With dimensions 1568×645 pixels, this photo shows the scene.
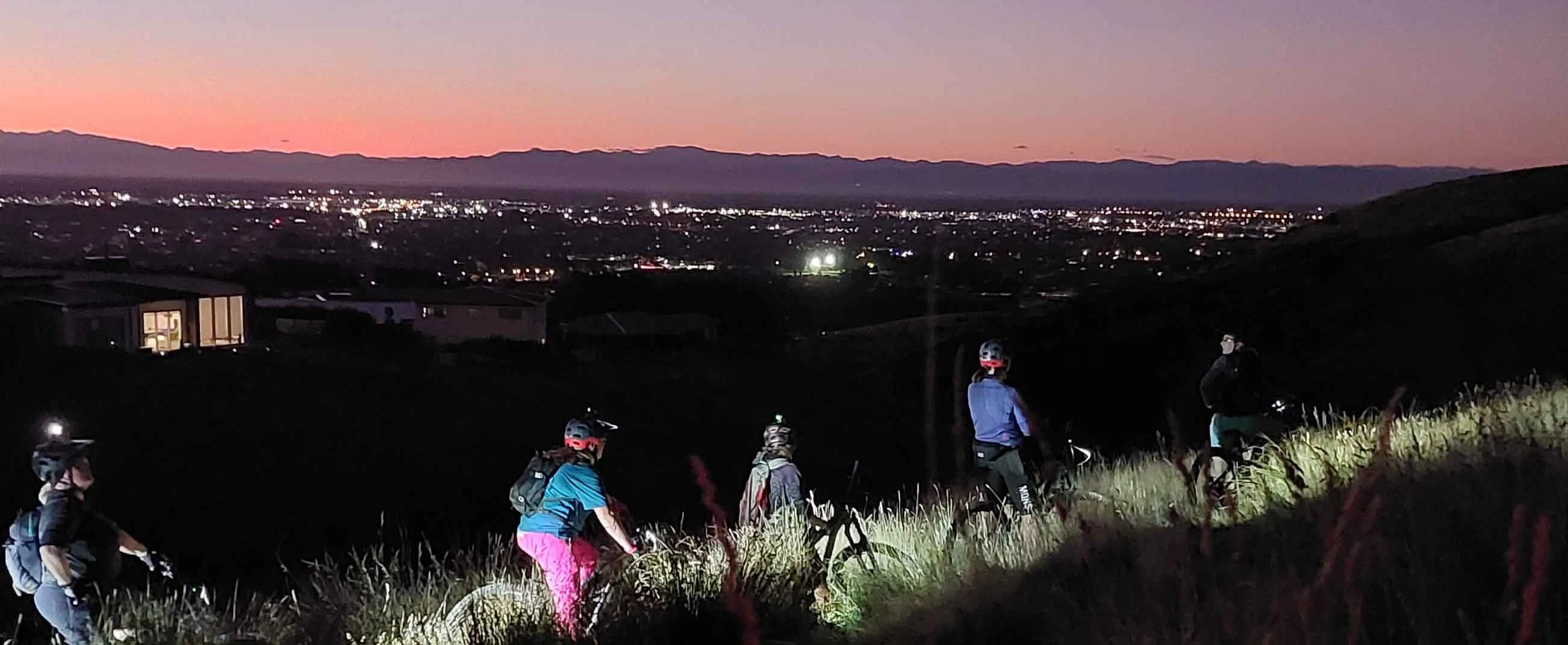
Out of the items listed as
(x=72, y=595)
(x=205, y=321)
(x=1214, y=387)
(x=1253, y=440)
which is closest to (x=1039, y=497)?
(x=1253, y=440)

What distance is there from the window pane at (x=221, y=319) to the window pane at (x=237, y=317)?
149 mm

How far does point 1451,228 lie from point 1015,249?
28.6 meters

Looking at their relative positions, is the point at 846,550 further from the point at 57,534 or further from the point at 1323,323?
the point at 1323,323

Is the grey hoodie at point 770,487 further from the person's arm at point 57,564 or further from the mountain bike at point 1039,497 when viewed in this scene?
the person's arm at point 57,564

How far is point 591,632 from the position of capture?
506 centimetres

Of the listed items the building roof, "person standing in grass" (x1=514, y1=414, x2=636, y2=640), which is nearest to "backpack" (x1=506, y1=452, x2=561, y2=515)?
"person standing in grass" (x1=514, y1=414, x2=636, y2=640)

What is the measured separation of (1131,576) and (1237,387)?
510cm

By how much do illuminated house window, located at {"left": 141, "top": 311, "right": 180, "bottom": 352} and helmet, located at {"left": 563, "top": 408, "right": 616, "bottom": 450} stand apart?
4911cm

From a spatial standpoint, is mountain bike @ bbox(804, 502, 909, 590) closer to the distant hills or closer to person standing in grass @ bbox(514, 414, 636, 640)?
person standing in grass @ bbox(514, 414, 636, 640)

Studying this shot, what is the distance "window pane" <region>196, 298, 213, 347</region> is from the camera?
53250 millimetres

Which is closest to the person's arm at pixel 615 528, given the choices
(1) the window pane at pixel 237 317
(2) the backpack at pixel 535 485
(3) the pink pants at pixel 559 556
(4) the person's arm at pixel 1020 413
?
(3) the pink pants at pixel 559 556

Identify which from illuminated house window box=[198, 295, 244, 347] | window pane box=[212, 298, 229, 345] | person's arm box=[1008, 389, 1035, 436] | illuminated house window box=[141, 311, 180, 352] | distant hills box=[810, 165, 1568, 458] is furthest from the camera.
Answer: window pane box=[212, 298, 229, 345]

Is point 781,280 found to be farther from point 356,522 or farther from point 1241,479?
point 1241,479

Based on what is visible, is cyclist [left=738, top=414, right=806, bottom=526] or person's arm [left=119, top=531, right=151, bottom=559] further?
cyclist [left=738, top=414, right=806, bottom=526]
